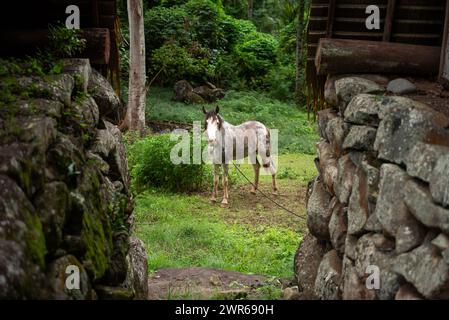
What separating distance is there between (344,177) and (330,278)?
1.19 meters

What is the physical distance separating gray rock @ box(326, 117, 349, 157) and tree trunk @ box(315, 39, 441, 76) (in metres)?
0.73

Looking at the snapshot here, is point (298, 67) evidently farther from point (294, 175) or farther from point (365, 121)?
point (365, 121)

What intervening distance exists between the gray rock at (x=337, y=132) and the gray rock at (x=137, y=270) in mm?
2981

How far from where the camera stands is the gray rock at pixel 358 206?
5.92m

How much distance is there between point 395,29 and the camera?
7.88 m

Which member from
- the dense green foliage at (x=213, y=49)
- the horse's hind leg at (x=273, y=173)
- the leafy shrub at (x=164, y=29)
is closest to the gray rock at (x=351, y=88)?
the horse's hind leg at (x=273, y=173)

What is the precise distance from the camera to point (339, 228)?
681 cm

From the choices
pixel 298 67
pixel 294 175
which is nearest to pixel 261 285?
pixel 294 175

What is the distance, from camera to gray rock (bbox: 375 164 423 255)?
4.73 meters

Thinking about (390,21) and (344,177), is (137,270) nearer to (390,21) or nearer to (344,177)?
(344,177)

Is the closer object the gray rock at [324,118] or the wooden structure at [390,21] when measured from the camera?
the wooden structure at [390,21]

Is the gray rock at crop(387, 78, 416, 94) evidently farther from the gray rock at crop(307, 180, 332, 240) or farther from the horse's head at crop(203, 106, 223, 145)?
the horse's head at crop(203, 106, 223, 145)

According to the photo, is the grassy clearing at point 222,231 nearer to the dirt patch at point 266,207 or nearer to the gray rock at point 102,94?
the dirt patch at point 266,207
